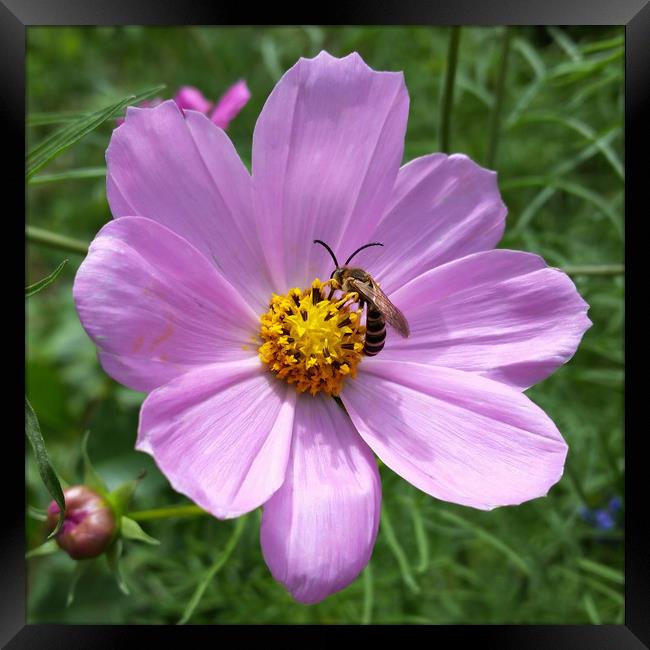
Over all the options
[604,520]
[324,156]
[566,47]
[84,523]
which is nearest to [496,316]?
[324,156]

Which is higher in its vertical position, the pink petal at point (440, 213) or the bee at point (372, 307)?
the pink petal at point (440, 213)

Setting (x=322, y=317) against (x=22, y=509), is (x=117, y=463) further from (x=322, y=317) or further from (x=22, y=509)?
(x=322, y=317)

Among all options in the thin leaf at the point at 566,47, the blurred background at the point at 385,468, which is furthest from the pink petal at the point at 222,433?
the thin leaf at the point at 566,47

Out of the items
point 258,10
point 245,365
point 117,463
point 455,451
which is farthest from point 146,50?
point 455,451

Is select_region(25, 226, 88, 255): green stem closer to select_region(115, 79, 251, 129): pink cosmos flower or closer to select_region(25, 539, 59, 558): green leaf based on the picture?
select_region(115, 79, 251, 129): pink cosmos flower

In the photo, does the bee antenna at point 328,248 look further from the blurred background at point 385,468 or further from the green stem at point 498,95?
the green stem at point 498,95

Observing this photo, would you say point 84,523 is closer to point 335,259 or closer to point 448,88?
point 335,259
